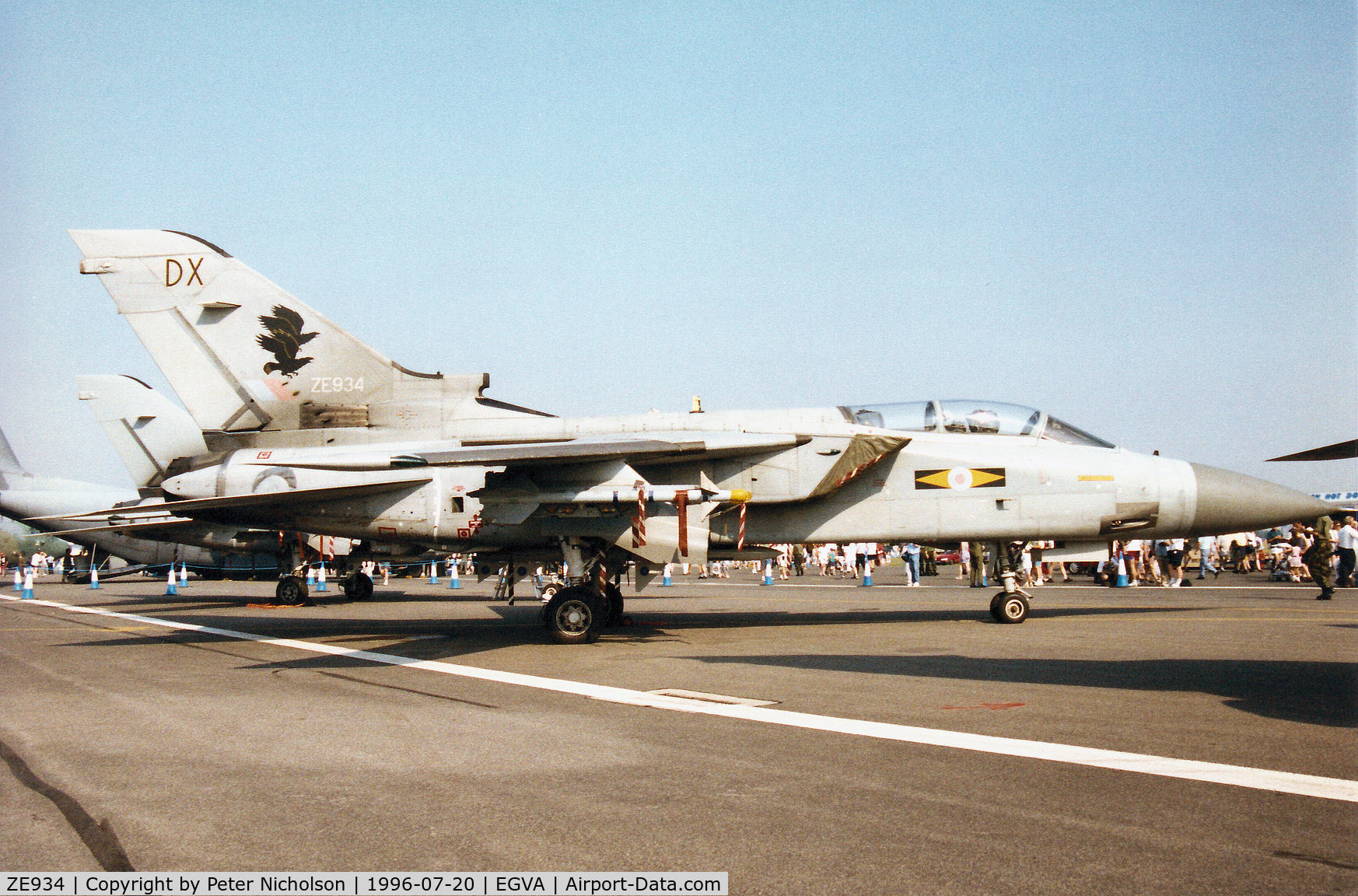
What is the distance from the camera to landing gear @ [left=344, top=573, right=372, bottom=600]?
2591 cm

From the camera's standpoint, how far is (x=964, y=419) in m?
13.5

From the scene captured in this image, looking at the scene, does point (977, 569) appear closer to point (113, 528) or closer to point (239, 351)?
point (239, 351)

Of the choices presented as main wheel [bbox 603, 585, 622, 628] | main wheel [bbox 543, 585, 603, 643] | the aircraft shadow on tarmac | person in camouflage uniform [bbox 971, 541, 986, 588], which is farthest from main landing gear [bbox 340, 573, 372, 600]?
the aircraft shadow on tarmac

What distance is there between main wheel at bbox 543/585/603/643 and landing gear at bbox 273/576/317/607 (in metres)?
13.9

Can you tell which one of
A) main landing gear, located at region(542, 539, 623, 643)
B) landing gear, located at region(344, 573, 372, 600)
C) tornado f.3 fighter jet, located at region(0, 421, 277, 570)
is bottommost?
landing gear, located at region(344, 573, 372, 600)

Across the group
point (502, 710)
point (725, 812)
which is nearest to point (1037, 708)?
point (725, 812)

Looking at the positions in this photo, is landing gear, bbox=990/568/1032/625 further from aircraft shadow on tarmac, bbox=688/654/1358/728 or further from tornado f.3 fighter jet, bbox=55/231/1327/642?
aircraft shadow on tarmac, bbox=688/654/1358/728

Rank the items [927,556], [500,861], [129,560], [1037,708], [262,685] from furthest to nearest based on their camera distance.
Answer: [927,556] → [129,560] → [262,685] → [1037,708] → [500,861]

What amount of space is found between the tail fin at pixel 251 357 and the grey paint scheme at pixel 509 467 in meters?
0.02

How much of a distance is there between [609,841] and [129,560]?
3757cm

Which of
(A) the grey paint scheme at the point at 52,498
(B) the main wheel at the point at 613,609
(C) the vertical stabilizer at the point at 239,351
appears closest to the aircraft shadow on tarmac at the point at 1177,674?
(B) the main wheel at the point at 613,609

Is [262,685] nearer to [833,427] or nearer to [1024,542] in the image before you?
[833,427]

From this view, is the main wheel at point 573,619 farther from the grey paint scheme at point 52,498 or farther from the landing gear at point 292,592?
the grey paint scheme at point 52,498

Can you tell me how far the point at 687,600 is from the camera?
22.6 metres
